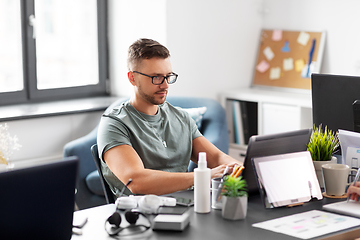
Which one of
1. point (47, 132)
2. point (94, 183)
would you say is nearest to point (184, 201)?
point (94, 183)

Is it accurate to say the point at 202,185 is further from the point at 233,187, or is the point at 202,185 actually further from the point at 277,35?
the point at 277,35

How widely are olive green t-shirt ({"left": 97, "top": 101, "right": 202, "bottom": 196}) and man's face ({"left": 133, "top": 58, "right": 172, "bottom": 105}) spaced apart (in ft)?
0.28

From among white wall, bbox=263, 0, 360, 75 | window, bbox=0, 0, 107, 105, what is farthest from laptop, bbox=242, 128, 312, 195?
window, bbox=0, 0, 107, 105

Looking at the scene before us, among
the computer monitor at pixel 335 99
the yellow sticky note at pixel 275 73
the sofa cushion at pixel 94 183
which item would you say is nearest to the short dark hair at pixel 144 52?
the computer monitor at pixel 335 99

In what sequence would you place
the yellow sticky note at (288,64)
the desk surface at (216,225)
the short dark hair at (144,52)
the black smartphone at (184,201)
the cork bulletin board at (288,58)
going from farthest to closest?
1. the yellow sticky note at (288,64)
2. the cork bulletin board at (288,58)
3. the short dark hair at (144,52)
4. the black smartphone at (184,201)
5. the desk surface at (216,225)

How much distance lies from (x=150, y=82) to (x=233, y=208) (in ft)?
2.58

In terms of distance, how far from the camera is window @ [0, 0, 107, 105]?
3.59 metres

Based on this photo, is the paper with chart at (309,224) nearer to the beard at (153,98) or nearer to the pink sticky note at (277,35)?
the beard at (153,98)

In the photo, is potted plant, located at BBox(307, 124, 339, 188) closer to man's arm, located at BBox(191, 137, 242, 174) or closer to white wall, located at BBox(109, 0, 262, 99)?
man's arm, located at BBox(191, 137, 242, 174)

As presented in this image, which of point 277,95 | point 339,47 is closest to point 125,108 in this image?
point 277,95

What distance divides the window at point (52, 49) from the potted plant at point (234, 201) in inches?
99.7

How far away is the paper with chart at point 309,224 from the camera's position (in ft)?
4.57

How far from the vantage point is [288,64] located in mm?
4121

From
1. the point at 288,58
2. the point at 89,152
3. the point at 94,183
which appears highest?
the point at 288,58
